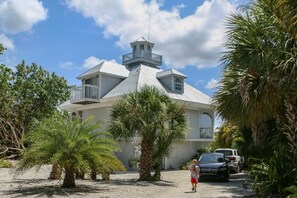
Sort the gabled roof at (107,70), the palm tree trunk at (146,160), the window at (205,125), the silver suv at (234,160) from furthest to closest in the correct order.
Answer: the window at (205,125), the gabled roof at (107,70), the silver suv at (234,160), the palm tree trunk at (146,160)

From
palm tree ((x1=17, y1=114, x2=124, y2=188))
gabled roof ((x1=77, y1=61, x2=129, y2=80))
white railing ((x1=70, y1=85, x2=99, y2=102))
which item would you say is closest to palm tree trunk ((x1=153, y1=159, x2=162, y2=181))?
palm tree ((x1=17, y1=114, x2=124, y2=188))

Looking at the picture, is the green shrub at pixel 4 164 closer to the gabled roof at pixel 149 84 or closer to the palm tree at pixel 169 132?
the gabled roof at pixel 149 84

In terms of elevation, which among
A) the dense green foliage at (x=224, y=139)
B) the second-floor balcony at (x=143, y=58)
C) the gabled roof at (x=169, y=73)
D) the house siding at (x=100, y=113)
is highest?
the second-floor balcony at (x=143, y=58)

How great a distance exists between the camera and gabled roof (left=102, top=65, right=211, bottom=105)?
31641mm

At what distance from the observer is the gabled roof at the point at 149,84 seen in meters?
31.6

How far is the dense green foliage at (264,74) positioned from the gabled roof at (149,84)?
57.8 ft

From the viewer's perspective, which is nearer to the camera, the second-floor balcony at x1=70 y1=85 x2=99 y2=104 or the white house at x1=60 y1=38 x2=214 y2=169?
the white house at x1=60 y1=38 x2=214 y2=169

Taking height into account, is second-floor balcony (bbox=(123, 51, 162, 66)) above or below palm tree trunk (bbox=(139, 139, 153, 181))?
above

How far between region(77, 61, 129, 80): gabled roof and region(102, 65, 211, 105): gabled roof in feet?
2.75

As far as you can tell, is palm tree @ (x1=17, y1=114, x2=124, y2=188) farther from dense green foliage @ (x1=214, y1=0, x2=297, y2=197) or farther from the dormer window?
the dormer window

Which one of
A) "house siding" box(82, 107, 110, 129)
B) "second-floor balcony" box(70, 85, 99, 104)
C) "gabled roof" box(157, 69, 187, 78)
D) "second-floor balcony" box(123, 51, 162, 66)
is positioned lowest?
"house siding" box(82, 107, 110, 129)

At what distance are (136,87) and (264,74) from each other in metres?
19.0

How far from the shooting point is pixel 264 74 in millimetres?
11883

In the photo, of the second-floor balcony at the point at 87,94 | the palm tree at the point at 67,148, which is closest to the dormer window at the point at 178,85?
the second-floor balcony at the point at 87,94
